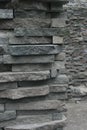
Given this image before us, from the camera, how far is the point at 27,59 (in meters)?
2.08

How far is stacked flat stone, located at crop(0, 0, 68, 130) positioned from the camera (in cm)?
204

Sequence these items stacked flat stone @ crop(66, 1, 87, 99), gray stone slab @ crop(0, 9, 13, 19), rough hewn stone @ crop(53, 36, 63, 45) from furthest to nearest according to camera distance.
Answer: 1. stacked flat stone @ crop(66, 1, 87, 99)
2. rough hewn stone @ crop(53, 36, 63, 45)
3. gray stone slab @ crop(0, 9, 13, 19)

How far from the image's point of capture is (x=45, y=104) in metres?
2.17

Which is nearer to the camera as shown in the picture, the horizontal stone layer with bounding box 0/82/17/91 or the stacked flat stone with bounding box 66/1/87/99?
the horizontal stone layer with bounding box 0/82/17/91

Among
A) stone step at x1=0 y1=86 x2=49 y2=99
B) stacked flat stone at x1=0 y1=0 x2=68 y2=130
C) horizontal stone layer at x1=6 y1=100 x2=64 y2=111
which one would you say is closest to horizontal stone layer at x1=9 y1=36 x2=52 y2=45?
stacked flat stone at x1=0 y1=0 x2=68 y2=130

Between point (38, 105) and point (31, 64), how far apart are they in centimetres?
33

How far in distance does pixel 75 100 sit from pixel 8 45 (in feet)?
14.6

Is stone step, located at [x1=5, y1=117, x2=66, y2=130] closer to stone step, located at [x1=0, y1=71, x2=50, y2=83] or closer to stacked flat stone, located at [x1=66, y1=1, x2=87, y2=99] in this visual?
stone step, located at [x1=0, y1=71, x2=50, y2=83]

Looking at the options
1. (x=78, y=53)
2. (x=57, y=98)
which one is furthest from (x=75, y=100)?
(x=57, y=98)

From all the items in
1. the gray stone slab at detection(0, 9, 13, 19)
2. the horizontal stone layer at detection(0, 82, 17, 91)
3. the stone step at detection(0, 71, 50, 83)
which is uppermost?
the gray stone slab at detection(0, 9, 13, 19)

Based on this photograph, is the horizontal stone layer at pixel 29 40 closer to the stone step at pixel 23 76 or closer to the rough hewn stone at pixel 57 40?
the rough hewn stone at pixel 57 40

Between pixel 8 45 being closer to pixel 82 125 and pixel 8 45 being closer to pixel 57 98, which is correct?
pixel 57 98

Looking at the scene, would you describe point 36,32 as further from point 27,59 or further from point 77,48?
point 77,48

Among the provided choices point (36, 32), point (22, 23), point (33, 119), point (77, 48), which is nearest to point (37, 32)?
point (36, 32)
